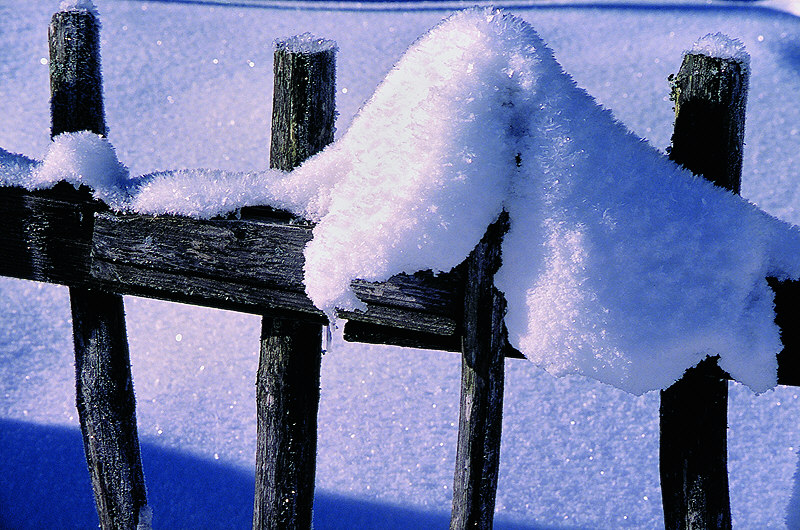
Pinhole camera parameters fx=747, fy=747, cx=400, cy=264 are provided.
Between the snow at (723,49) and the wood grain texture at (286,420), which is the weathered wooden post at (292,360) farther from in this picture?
the snow at (723,49)

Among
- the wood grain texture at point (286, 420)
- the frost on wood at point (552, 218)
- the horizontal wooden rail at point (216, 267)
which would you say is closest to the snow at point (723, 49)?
the frost on wood at point (552, 218)

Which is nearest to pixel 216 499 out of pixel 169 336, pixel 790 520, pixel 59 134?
pixel 169 336

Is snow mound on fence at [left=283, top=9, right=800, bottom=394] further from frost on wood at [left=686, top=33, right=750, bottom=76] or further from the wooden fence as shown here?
frost on wood at [left=686, top=33, right=750, bottom=76]

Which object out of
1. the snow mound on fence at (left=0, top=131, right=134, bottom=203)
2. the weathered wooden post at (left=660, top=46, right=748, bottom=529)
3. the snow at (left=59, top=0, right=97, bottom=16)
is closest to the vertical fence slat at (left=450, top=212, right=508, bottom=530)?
the weathered wooden post at (left=660, top=46, right=748, bottom=529)

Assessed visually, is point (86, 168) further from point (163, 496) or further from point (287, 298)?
point (163, 496)

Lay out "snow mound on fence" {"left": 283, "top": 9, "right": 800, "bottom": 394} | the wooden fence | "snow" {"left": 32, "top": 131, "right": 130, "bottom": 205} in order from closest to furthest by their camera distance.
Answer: "snow mound on fence" {"left": 283, "top": 9, "right": 800, "bottom": 394} < the wooden fence < "snow" {"left": 32, "top": 131, "right": 130, "bottom": 205}

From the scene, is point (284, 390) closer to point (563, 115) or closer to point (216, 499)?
point (563, 115)

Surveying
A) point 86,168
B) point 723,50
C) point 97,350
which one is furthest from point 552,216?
point 97,350
